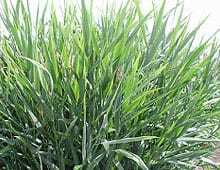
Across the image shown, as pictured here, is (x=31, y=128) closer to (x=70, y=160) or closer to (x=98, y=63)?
(x=70, y=160)

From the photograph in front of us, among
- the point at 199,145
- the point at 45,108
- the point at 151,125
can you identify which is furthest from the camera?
the point at 199,145

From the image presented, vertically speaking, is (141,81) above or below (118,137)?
above

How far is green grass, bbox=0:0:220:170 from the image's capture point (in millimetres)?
1213

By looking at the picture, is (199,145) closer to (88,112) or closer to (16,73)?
(88,112)

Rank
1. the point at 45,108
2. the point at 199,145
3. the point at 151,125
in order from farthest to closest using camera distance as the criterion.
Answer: the point at 199,145, the point at 151,125, the point at 45,108

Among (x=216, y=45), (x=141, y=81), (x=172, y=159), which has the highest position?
(x=216, y=45)


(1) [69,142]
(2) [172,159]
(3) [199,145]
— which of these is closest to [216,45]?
(3) [199,145]

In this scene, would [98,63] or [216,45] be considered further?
[216,45]

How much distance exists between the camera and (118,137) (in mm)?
1242

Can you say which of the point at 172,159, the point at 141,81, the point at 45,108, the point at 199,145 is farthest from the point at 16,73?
the point at 199,145

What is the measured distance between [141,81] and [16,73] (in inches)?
12.9

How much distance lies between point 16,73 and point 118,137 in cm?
31

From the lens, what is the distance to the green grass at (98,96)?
1.21 meters

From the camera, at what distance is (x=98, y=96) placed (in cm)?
124
